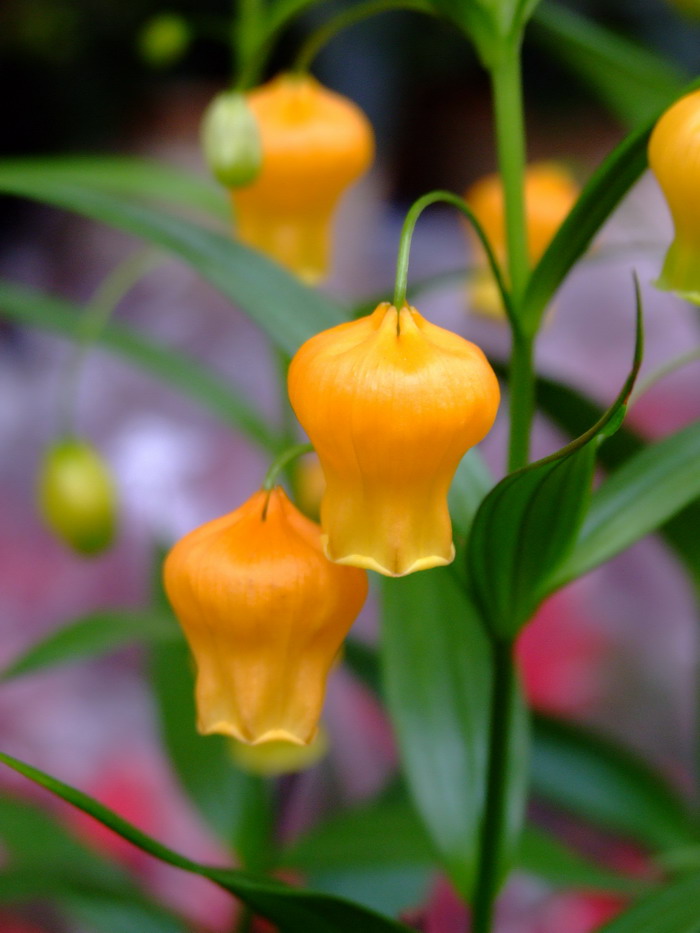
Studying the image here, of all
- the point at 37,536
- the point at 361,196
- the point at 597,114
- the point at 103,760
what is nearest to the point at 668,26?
the point at 597,114

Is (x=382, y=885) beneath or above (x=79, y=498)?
beneath

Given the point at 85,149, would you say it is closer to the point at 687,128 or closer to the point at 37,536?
the point at 37,536

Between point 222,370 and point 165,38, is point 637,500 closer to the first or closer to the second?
point 165,38

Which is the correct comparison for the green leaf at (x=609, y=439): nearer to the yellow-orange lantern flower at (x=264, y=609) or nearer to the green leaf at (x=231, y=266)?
the green leaf at (x=231, y=266)

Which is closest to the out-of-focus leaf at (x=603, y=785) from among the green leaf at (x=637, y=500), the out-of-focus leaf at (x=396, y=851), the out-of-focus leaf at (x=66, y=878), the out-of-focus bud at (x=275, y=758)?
the out-of-focus leaf at (x=396, y=851)

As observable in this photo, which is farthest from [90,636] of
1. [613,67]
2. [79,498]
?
[613,67]

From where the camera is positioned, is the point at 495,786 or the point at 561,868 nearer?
the point at 495,786

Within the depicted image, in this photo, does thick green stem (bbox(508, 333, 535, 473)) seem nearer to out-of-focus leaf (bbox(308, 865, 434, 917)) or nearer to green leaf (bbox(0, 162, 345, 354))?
green leaf (bbox(0, 162, 345, 354))
